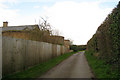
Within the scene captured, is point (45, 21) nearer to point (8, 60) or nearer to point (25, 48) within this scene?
point (25, 48)

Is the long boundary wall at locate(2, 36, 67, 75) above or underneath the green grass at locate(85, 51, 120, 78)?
above

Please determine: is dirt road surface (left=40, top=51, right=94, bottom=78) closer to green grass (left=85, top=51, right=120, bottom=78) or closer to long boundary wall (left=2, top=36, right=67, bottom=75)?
green grass (left=85, top=51, right=120, bottom=78)

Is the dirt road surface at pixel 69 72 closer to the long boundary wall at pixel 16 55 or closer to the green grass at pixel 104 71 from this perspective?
the green grass at pixel 104 71

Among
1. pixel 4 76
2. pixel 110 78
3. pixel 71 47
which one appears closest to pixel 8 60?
pixel 4 76

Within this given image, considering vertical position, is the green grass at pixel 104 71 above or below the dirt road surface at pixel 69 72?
above

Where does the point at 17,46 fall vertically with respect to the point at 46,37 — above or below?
below

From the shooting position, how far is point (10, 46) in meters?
6.36

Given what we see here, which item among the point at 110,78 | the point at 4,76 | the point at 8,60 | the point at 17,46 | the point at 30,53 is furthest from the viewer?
the point at 30,53

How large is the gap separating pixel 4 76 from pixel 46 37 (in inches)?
418

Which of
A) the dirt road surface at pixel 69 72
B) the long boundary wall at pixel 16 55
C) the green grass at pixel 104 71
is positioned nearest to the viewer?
the green grass at pixel 104 71

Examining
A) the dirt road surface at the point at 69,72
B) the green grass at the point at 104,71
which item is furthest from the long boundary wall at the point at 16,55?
the green grass at the point at 104,71

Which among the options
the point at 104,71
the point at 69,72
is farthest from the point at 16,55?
the point at 104,71

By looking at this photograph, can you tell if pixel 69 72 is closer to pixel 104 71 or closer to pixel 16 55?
pixel 104 71

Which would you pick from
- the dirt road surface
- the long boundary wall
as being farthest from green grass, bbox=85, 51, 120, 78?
the long boundary wall
